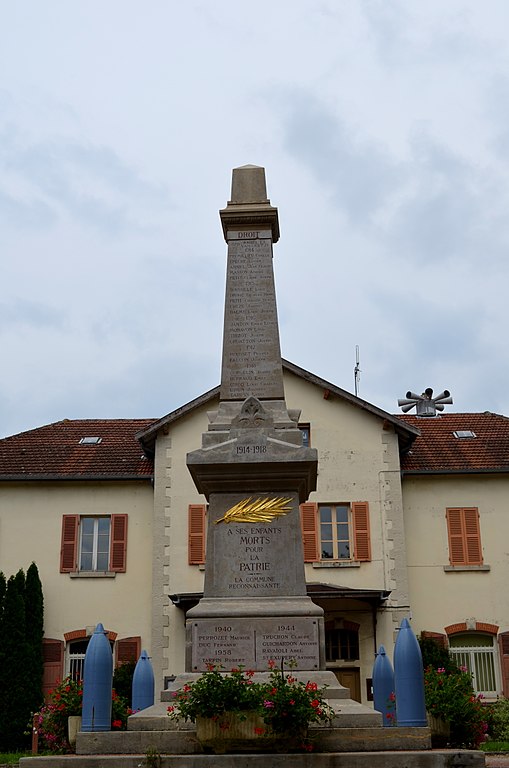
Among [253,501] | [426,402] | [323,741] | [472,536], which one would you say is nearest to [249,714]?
[323,741]

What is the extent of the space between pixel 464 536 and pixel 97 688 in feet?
49.5

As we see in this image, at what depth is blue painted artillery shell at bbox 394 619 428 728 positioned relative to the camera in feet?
26.4

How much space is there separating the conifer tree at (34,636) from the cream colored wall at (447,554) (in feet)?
28.7

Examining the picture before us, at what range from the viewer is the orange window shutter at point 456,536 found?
21.9 metres

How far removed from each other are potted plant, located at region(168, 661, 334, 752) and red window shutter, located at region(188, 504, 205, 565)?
14181mm

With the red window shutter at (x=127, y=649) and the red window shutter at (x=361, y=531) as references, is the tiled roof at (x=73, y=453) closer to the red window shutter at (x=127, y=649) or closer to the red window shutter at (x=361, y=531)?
the red window shutter at (x=127, y=649)

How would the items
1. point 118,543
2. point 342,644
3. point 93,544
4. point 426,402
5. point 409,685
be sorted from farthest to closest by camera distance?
1. point 426,402
2. point 93,544
3. point 118,543
4. point 342,644
5. point 409,685

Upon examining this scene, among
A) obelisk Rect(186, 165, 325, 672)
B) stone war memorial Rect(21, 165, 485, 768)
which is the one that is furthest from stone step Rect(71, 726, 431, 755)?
obelisk Rect(186, 165, 325, 672)

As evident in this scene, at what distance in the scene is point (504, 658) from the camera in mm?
21016

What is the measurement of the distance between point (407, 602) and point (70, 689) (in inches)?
515

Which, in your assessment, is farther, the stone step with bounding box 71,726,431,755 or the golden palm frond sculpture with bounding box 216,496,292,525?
the golden palm frond sculpture with bounding box 216,496,292,525

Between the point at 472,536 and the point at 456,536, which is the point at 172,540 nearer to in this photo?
the point at 456,536

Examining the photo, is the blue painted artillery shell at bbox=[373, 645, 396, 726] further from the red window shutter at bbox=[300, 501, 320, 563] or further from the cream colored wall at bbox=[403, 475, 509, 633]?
the cream colored wall at bbox=[403, 475, 509, 633]

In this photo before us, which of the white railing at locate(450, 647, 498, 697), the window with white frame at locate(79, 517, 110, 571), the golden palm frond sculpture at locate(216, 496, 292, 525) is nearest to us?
the golden palm frond sculpture at locate(216, 496, 292, 525)
